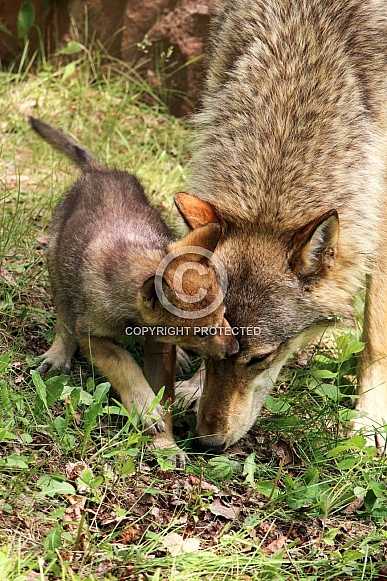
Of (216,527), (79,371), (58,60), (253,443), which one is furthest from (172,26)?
(216,527)

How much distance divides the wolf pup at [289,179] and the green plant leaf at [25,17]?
3.81 metres

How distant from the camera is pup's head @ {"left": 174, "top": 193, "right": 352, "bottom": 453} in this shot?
4438 millimetres

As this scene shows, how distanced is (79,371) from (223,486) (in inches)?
50.5

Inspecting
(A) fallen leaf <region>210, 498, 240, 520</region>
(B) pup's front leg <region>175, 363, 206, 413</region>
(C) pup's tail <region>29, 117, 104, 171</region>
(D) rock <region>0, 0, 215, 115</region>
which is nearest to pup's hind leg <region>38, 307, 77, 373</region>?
(B) pup's front leg <region>175, 363, 206, 413</region>

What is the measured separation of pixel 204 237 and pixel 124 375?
3.18ft

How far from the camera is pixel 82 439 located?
4.42 meters

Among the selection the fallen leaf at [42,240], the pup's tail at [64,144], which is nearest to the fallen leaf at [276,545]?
the pup's tail at [64,144]

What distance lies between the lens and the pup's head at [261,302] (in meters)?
4.44

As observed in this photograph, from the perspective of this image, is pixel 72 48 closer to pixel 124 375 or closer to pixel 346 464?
pixel 124 375

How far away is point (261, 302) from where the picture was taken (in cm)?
446

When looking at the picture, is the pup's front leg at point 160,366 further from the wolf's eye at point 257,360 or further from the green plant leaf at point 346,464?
the green plant leaf at point 346,464

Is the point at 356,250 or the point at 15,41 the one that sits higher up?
the point at 15,41

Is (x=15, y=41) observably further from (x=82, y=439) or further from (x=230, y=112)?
(x=82, y=439)

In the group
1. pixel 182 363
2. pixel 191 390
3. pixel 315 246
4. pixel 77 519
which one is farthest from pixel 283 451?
pixel 77 519
